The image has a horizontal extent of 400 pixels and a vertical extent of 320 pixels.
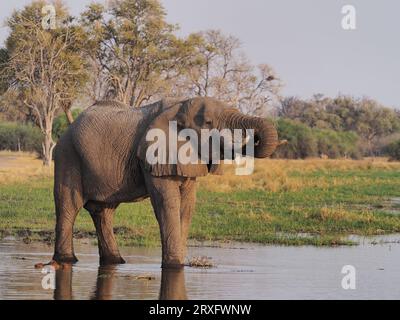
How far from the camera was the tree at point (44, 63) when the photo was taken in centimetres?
4541

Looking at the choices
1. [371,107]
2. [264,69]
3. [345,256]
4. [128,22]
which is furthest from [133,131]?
[371,107]

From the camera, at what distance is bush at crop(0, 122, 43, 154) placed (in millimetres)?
66000

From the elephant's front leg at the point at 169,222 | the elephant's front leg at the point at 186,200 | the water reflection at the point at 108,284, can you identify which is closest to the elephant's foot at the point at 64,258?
the water reflection at the point at 108,284

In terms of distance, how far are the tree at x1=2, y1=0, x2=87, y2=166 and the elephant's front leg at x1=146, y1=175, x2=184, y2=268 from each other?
107 feet

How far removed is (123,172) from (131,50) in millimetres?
35701

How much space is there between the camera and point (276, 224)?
18531mm

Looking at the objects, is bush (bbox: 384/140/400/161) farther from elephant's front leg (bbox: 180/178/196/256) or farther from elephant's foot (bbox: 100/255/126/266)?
elephant's front leg (bbox: 180/178/196/256)

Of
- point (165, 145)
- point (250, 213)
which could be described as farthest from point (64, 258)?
point (250, 213)

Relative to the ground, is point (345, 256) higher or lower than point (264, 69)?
lower

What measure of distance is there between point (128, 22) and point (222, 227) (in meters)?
31.5

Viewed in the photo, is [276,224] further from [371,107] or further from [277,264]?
[371,107]

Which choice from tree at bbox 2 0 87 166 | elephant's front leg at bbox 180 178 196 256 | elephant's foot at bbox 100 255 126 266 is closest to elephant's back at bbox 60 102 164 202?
elephant's front leg at bbox 180 178 196 256

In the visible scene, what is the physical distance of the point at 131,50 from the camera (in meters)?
48.6
